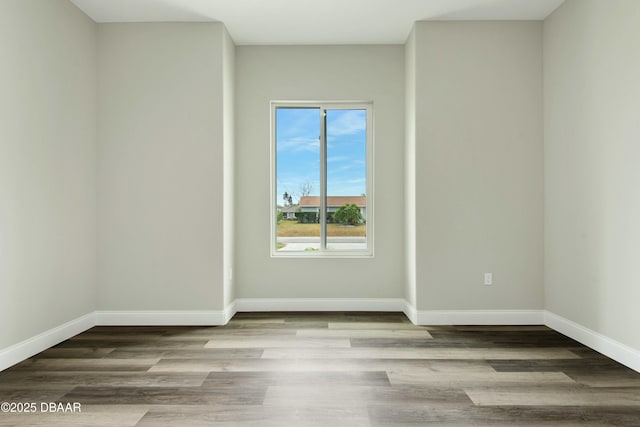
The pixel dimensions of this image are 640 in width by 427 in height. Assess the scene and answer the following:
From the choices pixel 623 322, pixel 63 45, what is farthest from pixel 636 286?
pixel 63 45

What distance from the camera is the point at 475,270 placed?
406cm

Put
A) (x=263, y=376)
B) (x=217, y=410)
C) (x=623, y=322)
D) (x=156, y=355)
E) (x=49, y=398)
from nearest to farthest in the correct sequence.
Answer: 1. (x=217, y=410)
2. (x=49, y=398)
3. (x=263, y=376)
4. (x=623, y=322)
5. (x=156, y=355)

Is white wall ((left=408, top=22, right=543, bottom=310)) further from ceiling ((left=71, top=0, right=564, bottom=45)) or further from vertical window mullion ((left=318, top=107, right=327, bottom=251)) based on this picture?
vertical window mullion ((left=318, top=107, right=327, bottom=251))

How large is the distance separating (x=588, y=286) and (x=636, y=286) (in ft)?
1.70

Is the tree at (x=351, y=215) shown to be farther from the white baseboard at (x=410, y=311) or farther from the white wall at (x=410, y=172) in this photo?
the white baseboard at (x=410, y=311)

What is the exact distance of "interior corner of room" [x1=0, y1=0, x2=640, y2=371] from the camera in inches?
138

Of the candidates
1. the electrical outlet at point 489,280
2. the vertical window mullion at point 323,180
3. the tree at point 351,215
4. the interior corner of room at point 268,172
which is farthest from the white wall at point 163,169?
the electrical outlet at point 489,280

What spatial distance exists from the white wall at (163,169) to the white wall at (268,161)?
0.55 meters

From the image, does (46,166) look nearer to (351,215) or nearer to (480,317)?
(351,215)

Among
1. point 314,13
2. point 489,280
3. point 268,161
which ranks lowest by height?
point 489,280

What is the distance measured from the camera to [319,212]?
15.6 ft

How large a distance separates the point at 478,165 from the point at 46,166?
12.3 ft

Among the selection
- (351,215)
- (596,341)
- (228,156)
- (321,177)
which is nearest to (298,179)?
(321,177)

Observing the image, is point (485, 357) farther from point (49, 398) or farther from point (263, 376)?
point (49, 398)
